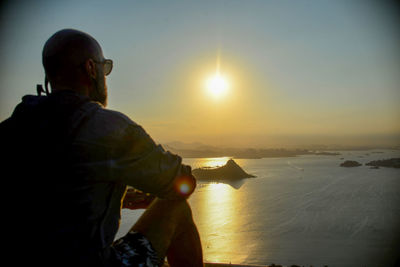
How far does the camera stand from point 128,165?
3.74 ft

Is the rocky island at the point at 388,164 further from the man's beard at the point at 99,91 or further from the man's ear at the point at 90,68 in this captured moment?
the man's ear at the point at 90,68

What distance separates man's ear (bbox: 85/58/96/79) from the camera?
136cm

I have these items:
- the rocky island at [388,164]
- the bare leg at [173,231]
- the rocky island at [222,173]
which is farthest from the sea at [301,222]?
the rocky island at [388,164]

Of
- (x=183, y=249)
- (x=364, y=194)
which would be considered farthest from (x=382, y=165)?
(x=183, y=249)

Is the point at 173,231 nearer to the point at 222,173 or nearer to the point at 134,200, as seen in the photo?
the point at 134,200

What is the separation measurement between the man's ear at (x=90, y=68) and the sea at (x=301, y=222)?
1187 inches

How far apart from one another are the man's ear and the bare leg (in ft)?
3.09

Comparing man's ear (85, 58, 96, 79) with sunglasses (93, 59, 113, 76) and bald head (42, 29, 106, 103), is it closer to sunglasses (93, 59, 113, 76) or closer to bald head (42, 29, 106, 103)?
bald head (42, 29, 106, 103)

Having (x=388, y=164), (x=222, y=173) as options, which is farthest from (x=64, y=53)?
(x=388, y=164)

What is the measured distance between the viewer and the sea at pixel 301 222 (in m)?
39.3

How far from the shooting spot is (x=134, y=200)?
193 centimetres

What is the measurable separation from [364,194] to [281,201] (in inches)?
969

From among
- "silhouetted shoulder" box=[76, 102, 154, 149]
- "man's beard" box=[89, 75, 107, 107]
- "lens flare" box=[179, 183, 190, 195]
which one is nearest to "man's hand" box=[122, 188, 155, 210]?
"lens flare" box=[179, 183, 190, 195]

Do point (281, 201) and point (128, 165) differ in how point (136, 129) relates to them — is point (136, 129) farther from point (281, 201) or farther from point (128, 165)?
point (281, 201)
